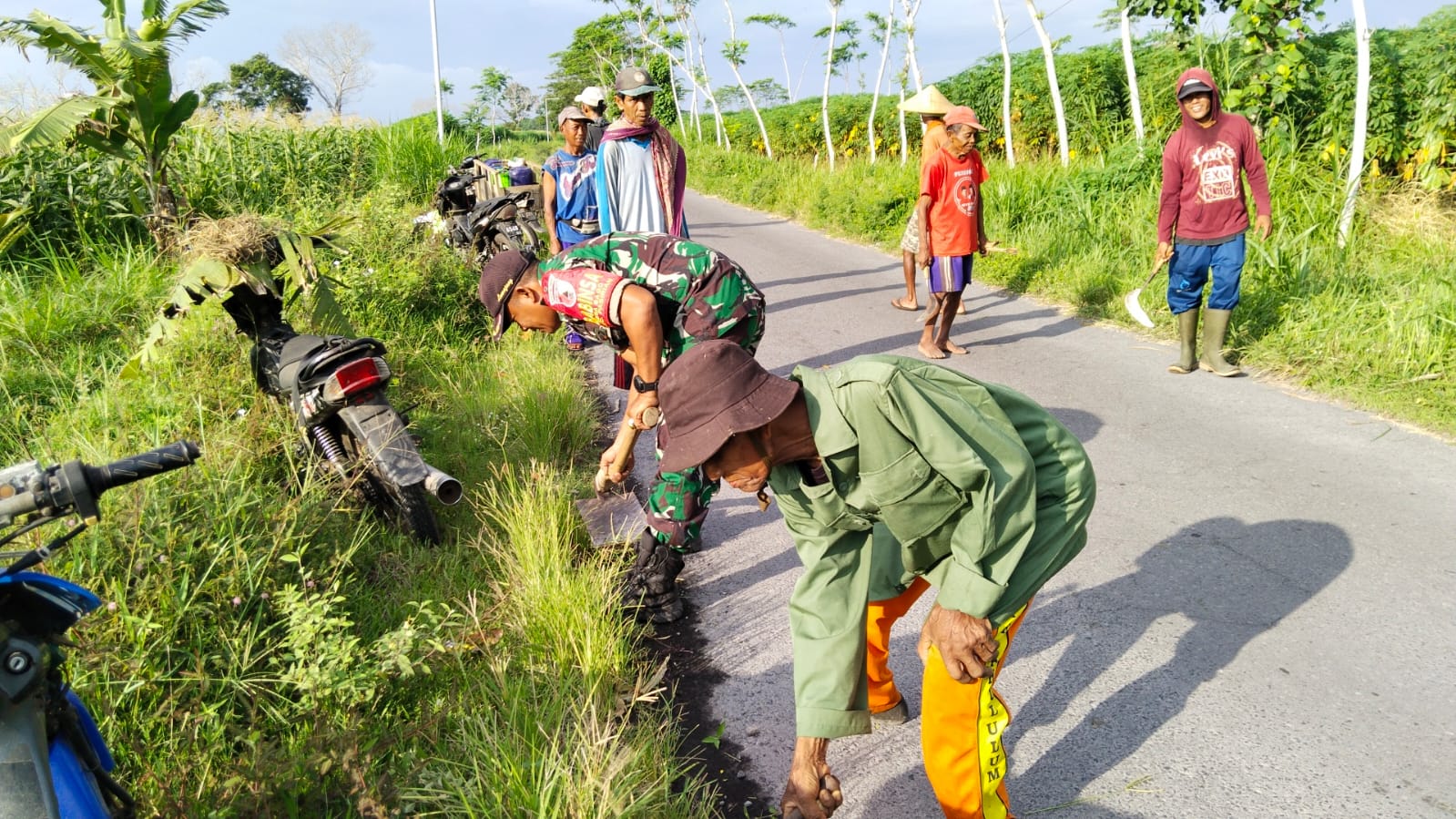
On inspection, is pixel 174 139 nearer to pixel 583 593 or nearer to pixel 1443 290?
pixel 583 593

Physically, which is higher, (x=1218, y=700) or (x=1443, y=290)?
(x=1443, y=290)

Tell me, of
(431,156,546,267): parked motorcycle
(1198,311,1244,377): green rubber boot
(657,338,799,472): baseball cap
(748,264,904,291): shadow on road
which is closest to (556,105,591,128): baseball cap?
(431,156,546,267): parked motorcycle

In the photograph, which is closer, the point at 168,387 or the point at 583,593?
the point at 583,593

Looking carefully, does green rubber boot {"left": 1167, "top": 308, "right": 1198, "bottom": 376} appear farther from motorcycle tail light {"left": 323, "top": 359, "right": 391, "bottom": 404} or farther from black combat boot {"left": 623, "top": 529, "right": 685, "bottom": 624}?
motorcycle tail light {"left": 323, "top": 359, "right": 391, "bottom": 404}

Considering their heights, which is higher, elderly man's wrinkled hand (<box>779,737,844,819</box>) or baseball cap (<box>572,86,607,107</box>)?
baseball cap (<box>572,86,607,107</box>)

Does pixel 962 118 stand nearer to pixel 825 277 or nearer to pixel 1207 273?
pixel 1207 273

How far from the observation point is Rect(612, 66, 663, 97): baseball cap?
5355mm

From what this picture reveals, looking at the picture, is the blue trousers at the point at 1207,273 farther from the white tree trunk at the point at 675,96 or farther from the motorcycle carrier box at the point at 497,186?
the white tree trunk at the point at 675,96

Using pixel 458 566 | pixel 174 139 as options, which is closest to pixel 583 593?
pixel 458 566

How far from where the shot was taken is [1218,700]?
3.12 m

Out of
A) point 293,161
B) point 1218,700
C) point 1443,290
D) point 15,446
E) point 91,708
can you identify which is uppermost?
point 293,161

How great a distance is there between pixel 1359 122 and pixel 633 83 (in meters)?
5.60

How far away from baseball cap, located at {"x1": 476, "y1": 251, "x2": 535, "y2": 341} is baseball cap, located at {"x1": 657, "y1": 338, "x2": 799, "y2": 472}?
1.60 m

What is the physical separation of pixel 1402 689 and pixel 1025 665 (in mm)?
1146
